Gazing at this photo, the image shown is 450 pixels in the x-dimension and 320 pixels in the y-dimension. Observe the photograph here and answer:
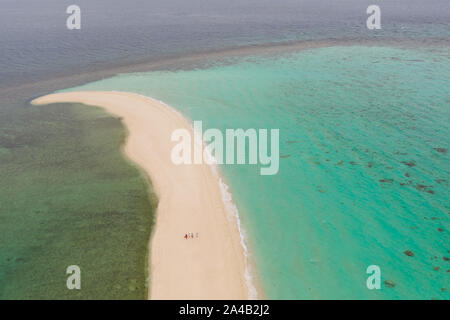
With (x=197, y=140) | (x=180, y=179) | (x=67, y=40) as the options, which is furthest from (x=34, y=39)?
(x=180, y=179)

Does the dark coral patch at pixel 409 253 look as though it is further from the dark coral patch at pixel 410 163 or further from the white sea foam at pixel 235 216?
the dark coral patch at pixel 410 163

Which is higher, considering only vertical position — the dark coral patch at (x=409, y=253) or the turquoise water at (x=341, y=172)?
the turquoise water at (x=341, y=172)

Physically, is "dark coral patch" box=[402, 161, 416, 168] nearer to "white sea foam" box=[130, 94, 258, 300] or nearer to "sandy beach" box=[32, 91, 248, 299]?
"white sea foam" box=[130, 94, 258, 300]

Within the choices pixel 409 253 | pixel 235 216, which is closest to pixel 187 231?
pixel 235 216

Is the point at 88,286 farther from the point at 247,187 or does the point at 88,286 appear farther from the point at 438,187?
the point at 438,187

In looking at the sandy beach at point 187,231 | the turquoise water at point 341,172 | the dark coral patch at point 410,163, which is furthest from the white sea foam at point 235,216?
the dark coral patch at point 410,163
